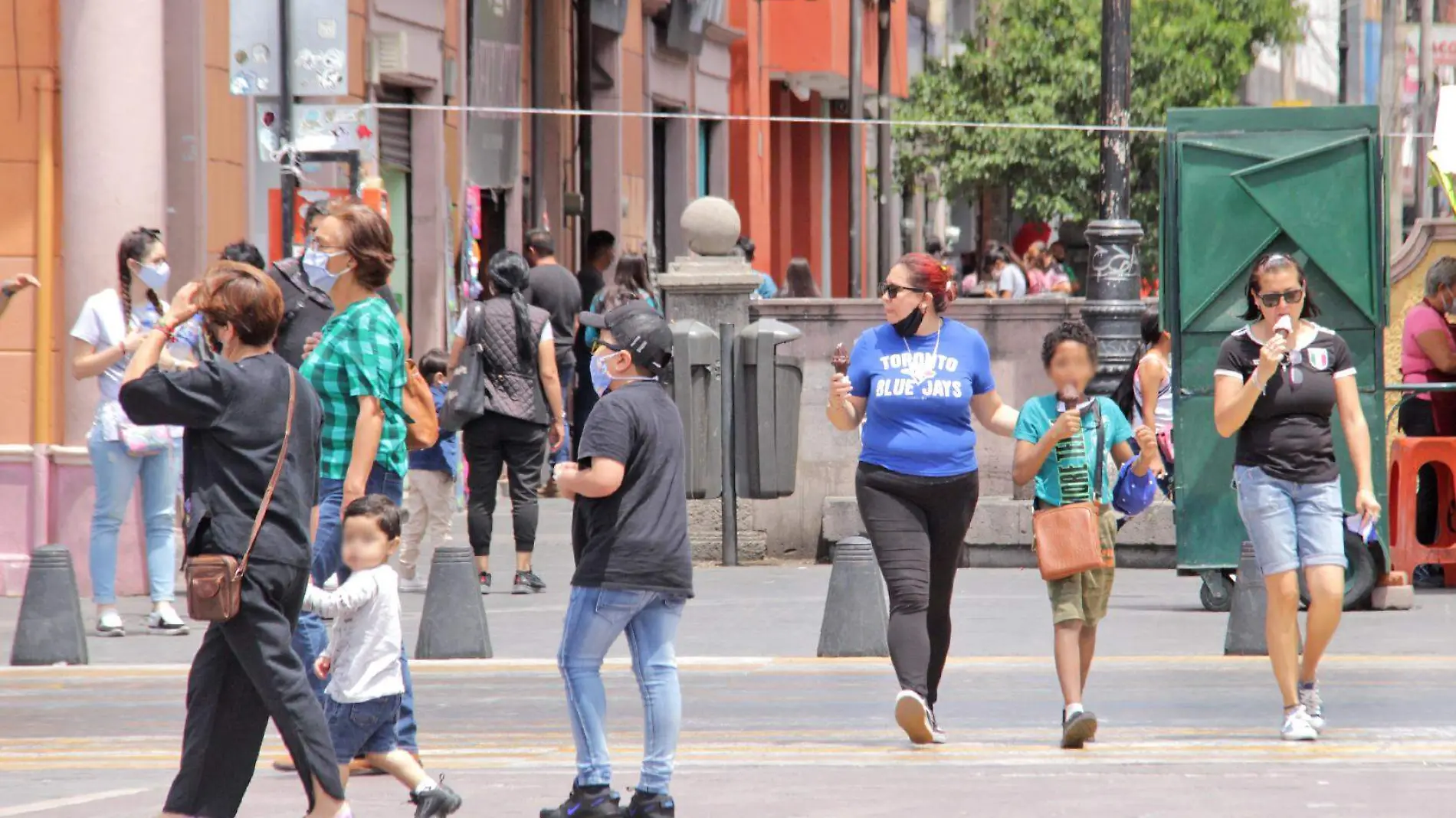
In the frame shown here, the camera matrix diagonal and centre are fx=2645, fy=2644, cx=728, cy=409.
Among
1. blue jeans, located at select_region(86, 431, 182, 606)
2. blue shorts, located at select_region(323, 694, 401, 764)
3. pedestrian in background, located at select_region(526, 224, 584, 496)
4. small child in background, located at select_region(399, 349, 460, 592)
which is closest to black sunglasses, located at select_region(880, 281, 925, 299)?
blue shorts, located at select_region(323, 694, 401, 764)

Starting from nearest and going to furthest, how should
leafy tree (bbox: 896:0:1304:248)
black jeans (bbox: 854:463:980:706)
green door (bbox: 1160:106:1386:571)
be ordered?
black jeans (bbox: 854:463:980:706), green door (bbox: 1160:106:1386:571), leafy tree (bbox: 896:0:1304:248)

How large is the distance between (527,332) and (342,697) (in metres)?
6.70

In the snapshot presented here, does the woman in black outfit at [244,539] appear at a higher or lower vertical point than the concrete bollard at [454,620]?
higher

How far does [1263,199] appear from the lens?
1278 cm

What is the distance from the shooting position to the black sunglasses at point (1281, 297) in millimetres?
9219

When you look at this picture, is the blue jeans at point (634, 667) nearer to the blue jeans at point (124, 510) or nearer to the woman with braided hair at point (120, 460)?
the woman with braided hair at point (120, 460)

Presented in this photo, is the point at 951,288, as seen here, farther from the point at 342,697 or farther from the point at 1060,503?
the point at 342,697

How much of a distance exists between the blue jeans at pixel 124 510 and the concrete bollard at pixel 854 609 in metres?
3.19

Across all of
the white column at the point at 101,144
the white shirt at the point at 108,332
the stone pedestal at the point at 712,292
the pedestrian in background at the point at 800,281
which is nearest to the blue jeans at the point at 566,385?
the stone pedestal at the point at 712,292

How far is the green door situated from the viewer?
12703 mm

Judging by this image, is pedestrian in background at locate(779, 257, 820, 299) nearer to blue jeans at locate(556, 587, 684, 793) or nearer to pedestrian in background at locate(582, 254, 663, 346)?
pedestrian in background at locate(582, 254, 663, 346)

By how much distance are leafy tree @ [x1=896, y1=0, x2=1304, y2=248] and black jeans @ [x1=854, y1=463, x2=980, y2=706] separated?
29.1 metres

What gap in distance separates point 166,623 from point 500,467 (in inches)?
96.5

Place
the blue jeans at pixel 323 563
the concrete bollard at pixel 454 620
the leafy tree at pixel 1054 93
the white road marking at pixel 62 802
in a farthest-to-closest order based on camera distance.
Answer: the leafy tree at pixel 1054 93, the concrete bollard at pixel 454 620, the blue jeans at pixel 323 563, the white road marking at pixel 62 802
